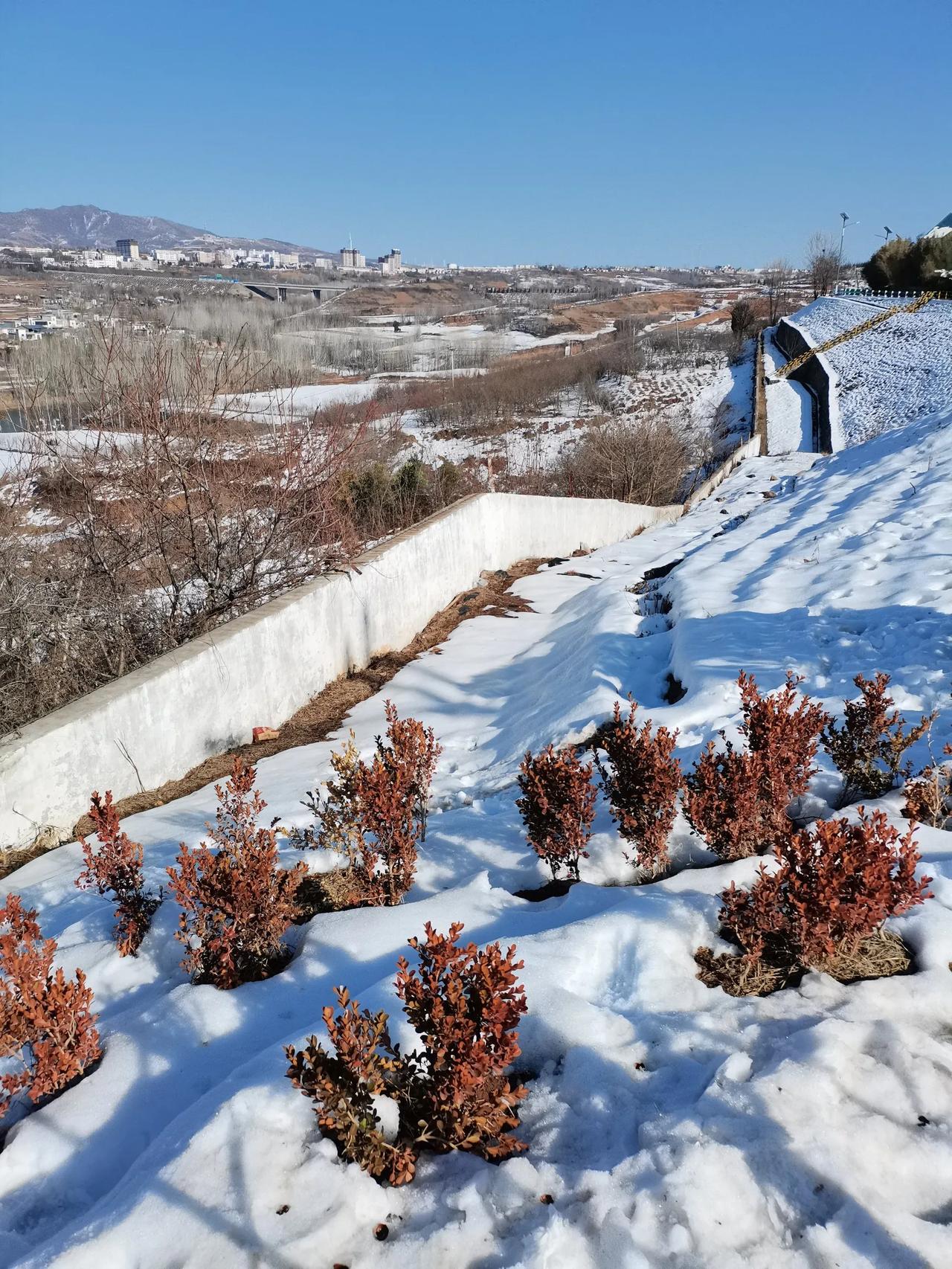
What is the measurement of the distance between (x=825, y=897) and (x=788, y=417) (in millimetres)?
30752

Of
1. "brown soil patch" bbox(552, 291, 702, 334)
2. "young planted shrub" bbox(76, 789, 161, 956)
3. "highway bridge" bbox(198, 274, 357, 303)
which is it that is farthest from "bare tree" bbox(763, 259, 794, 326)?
"young planted shrub" bbox(76, 789, 161, 956)

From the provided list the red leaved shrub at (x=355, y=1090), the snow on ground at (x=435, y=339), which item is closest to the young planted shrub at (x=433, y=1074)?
the red leaved shrub at (x=355, y=1090)

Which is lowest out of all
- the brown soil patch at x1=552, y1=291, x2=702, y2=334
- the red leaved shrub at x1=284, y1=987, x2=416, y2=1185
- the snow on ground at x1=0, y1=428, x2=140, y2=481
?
the red leaved shrub at x1=284, y1=987, x2=416, y2=1185

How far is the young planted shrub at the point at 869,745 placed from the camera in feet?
11.7

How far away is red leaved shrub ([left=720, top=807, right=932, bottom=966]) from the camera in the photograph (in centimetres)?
245

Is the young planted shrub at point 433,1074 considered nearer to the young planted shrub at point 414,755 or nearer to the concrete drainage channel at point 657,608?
the young planted shrub at point 414,755

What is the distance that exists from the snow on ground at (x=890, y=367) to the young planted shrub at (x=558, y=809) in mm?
18333

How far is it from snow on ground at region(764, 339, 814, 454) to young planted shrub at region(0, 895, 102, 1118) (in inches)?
919

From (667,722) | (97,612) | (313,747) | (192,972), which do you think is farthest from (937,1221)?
(97,612)

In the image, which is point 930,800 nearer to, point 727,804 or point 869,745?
point 869,745

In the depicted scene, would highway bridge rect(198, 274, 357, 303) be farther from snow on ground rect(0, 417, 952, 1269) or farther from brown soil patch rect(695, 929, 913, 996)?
brown soil patch rect(695, 929, 913, 996)

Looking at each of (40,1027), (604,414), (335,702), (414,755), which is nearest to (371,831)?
(414,755)

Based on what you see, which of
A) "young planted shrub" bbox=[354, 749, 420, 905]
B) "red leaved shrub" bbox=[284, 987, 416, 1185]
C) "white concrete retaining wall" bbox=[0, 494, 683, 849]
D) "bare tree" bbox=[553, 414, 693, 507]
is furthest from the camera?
"bare tree" bbox=[553, 414, 693, 507]

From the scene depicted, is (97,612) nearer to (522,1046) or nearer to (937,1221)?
(522,1046)
